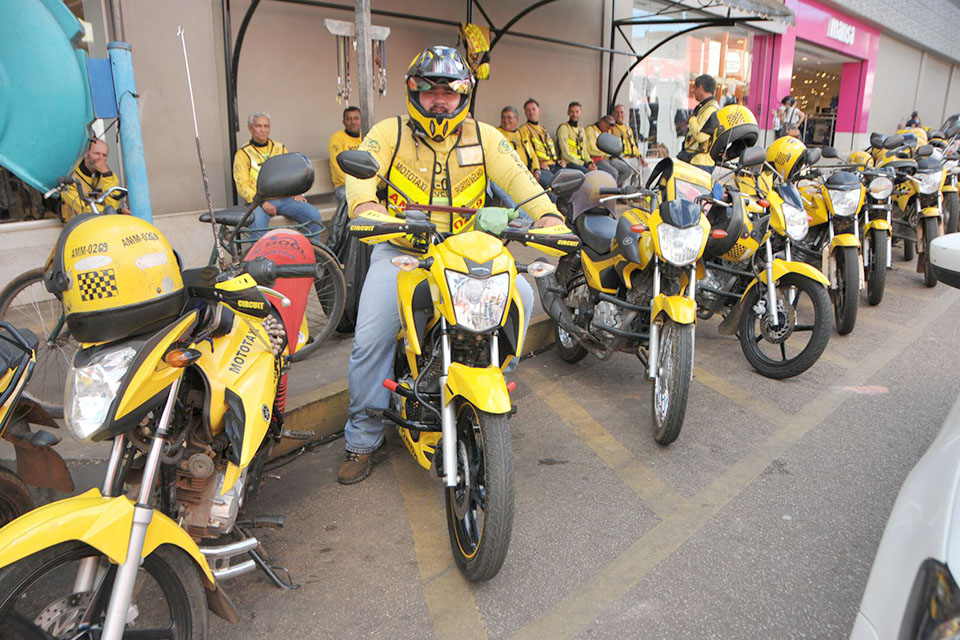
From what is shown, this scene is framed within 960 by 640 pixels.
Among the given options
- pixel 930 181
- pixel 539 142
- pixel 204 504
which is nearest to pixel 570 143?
pixel 539 142

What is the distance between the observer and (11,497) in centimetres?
242

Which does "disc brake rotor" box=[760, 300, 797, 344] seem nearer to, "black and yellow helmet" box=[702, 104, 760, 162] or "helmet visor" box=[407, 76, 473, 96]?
"black and yellow helmet" box=[702, 104, 760, 162]

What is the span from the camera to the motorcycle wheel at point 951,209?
800cm

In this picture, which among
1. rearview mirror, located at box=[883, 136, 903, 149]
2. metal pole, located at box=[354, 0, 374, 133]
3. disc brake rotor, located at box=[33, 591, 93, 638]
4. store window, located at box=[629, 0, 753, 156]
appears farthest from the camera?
store window, located at box=[629, 0, 753, 156]

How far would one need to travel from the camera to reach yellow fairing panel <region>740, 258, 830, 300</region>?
4.31m

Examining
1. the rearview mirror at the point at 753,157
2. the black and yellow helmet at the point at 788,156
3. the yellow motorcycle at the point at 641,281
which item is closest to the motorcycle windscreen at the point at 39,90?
the yellow motorcycle at the point at 641,281

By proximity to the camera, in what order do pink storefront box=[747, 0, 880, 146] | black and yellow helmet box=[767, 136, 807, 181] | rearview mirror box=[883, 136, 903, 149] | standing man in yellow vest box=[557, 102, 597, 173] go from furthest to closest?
pink storefront box=[747, 0, 880, 146] < standing man in yellow vest box=[557, 102, 597, 173] < rearview mirror box=[883, 136, 903, 149] < black and yellow helmet box=[767, 136, 807, 181]

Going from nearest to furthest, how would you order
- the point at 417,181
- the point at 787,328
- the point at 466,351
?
the point at 466,351 < the point at 417,181 < the point at 787,328

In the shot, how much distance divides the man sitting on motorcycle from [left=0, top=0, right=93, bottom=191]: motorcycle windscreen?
1178mm

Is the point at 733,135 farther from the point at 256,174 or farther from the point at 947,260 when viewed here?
the point at 256,174

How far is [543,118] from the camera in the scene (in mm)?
11250

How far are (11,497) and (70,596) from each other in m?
0.96

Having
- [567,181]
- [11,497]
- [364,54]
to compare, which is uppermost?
[364,54]

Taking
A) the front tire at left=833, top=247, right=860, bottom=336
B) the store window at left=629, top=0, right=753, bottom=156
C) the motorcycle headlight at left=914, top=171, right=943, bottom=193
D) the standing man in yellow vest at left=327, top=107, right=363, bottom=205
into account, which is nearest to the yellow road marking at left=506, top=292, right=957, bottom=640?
the front tire at left=833, top=247, right=860, bottom=336
